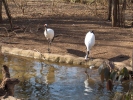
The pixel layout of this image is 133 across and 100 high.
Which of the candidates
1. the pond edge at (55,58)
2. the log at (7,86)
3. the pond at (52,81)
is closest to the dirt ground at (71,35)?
the pond edge at (55,58)

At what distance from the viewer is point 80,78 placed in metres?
7.58

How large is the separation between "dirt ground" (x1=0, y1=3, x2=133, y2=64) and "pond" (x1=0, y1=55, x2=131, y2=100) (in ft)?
3.06

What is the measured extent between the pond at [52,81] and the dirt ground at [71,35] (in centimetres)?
93

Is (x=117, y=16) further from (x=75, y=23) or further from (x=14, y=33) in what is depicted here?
(x=14, y=33)

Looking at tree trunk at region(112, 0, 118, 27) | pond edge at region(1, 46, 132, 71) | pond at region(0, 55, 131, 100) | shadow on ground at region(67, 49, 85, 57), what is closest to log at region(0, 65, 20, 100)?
pond at region(0, 55, 131, 100)

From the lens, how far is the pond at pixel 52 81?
633 centimetres

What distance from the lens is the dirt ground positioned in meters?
9.59

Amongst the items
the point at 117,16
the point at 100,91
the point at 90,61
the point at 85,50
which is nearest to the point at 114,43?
the point at 85,50

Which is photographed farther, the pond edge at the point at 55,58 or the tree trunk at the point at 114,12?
the tree trunk at the point at 114,12

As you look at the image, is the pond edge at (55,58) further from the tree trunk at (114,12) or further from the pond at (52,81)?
the tree trunk at (114,12)

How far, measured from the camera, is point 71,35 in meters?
11.4

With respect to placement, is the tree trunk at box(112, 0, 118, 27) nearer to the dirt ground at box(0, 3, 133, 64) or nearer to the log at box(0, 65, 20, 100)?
the dirt ground at box(0, 3, 133, 64)

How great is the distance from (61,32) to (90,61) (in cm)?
347

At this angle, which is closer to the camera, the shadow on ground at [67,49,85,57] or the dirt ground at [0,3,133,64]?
the shadow on ground at [67,49,85,57]
